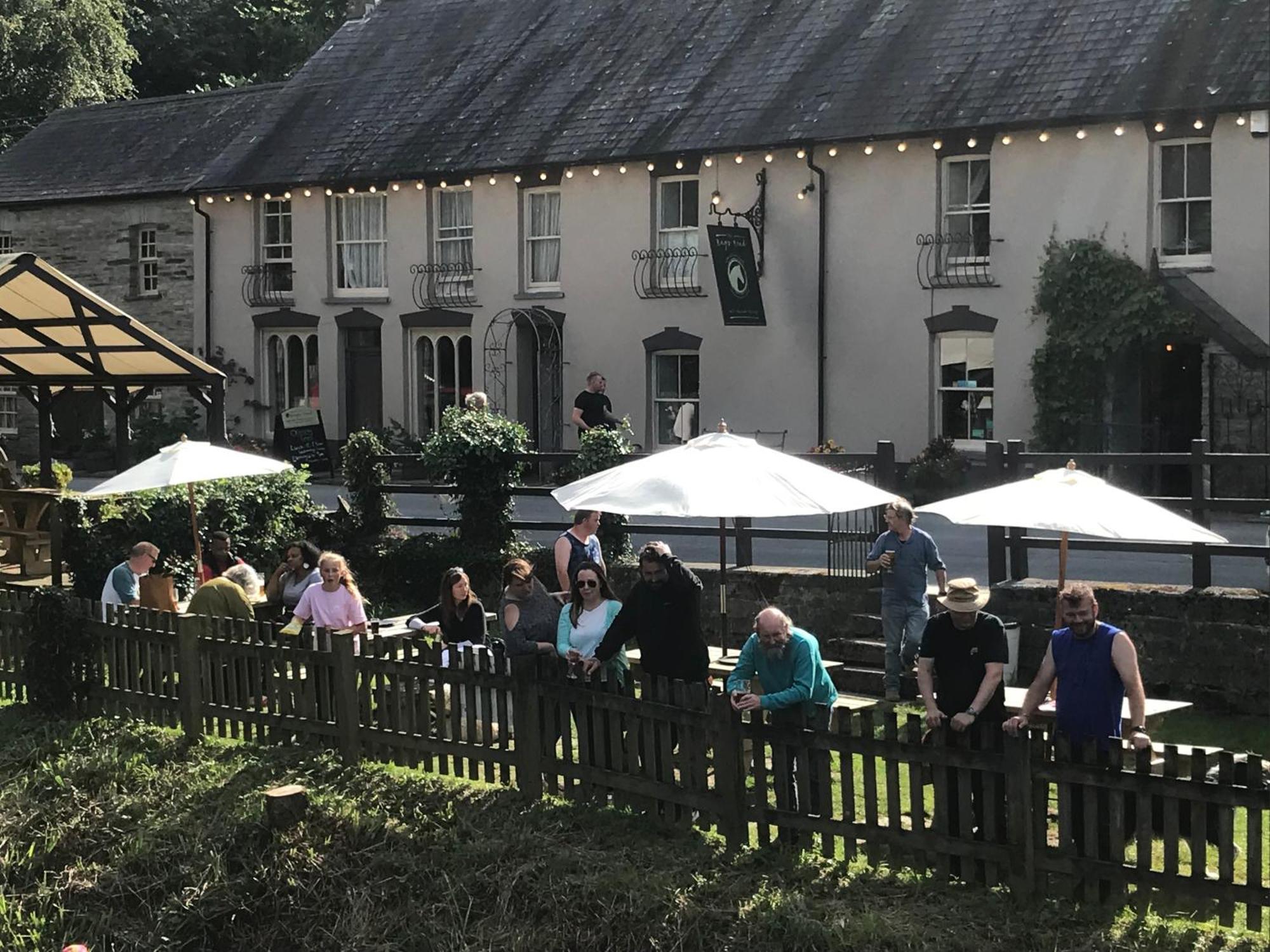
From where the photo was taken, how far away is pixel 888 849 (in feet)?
27.6

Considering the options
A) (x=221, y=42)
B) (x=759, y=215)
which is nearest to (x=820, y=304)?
(x=759, y=215)

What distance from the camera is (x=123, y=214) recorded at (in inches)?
1315

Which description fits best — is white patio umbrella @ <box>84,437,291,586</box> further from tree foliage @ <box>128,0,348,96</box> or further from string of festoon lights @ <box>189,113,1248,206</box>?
tree foliage @ <box>128,0,348,96</box>

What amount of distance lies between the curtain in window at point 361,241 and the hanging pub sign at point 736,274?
7648 mm

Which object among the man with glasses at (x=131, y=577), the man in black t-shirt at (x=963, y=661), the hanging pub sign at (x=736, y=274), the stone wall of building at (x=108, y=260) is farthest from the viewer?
the stone wall of building at (x=108, y=260)

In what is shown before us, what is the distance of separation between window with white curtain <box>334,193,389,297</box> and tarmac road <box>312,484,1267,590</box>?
10464 millimetres

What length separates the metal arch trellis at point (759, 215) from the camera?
25203 mm

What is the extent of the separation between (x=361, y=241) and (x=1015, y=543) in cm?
1923

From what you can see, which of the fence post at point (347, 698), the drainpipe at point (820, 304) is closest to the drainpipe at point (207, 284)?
the drainpipe at point (820, 304)

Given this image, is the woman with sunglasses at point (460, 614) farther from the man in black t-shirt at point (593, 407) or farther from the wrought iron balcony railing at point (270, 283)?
the wrought iron balcony railing at point (270, 283)

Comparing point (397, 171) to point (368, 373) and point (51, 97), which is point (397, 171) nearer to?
point (368, 373)

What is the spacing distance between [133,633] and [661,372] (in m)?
15.7

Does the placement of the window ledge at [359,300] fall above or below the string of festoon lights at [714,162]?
below

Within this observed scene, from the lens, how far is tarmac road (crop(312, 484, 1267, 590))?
15602mm
